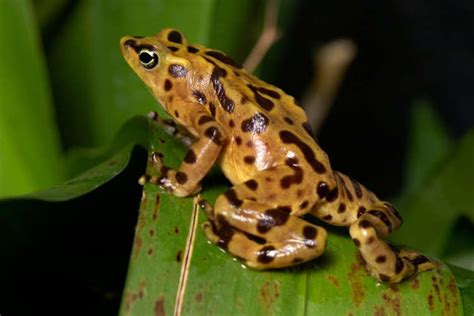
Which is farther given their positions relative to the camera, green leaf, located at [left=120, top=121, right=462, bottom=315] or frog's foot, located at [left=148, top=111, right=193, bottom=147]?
frog's foot, located at [left=148, top=111, right=193, bottom=147]

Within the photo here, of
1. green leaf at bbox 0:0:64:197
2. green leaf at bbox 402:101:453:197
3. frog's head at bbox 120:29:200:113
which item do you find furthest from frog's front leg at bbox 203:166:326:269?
green leaf at bbox 402:101:453:197

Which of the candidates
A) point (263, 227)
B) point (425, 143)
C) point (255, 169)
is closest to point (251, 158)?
point (255, 169)

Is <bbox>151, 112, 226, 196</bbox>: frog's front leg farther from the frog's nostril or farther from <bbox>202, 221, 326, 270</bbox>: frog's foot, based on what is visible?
the frog's nostril

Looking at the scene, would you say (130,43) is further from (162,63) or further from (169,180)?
(169,180)

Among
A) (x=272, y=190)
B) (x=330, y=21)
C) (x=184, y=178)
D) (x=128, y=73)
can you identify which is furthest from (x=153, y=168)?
(x=330, y=21)

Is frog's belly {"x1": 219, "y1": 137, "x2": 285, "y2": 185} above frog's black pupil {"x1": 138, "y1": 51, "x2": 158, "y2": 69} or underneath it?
Answer: underneath

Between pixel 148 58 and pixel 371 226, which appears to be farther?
pixel 148 58

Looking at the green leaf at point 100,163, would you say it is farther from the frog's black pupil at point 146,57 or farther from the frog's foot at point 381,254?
the frog's foot at point 381,254
